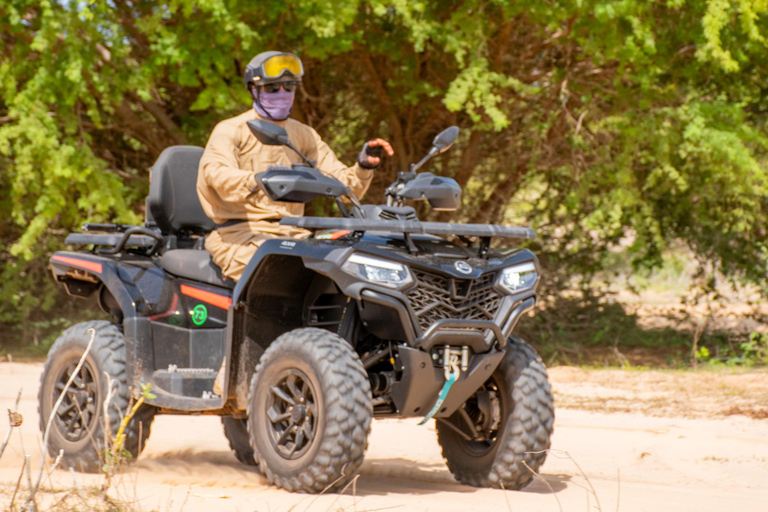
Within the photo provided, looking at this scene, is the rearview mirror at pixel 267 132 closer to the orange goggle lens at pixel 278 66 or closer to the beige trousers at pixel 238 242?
the beige trousers at pixel 238 242

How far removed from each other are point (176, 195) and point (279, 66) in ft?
3.61

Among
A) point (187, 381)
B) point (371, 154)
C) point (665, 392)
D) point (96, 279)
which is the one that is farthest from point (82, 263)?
point (665, 392)

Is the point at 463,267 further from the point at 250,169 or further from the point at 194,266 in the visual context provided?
the point at 194,266

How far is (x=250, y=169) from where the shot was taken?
5.43 m

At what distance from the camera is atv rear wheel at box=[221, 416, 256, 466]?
21.0ft

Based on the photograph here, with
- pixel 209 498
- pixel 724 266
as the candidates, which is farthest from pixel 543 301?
pixel 209 498

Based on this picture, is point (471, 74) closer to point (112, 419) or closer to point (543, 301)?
point (543, 301)

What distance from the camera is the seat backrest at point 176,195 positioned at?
19.6 feet

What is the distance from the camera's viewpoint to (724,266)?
1297 cm

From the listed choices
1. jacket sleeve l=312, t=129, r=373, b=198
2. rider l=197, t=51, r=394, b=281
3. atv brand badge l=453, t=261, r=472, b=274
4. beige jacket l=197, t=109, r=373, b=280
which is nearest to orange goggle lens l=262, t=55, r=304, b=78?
rider l=197, t=51, r=394, b=281

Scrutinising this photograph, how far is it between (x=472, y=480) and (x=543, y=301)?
29.4ft

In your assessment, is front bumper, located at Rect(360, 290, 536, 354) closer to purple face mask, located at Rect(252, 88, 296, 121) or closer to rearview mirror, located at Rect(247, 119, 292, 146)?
rearview mirror, located at Rect(247, 119, 292, 146)

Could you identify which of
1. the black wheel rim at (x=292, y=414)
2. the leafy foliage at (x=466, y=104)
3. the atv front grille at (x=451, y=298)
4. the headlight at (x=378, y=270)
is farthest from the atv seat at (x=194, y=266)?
the leafy foliage at (x=466, y=104)

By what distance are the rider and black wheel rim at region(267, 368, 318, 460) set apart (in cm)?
73
